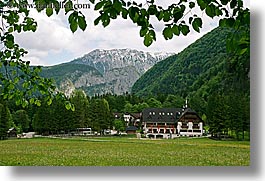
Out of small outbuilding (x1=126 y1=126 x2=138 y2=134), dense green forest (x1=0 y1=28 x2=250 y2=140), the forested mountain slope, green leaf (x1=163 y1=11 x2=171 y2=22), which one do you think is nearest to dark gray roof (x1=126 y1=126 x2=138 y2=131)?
small outbuilding (x1=126 y1=126 x2=138 y2=134)

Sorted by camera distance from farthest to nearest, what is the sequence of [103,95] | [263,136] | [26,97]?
[103,95] < [263,136] < [26,97]

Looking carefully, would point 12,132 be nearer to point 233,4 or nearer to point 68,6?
A: point 68,6

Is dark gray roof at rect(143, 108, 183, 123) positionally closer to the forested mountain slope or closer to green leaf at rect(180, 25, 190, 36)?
the forested mountain slope

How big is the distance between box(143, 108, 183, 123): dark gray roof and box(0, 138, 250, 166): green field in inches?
5.6

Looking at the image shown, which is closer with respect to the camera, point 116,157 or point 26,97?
point 26,97

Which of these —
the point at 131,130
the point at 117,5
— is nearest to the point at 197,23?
the point at 117,5

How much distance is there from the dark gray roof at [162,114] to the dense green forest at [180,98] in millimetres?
31

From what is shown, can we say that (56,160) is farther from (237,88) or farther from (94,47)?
(237,88)

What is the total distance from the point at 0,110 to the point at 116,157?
755 millimetres

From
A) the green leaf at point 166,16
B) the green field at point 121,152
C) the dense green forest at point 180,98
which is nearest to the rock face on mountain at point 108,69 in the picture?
the dense green forest at point 180,98

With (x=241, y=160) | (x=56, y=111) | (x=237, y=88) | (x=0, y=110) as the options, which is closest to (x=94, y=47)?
(x=56, y=111)

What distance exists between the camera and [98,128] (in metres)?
2.60

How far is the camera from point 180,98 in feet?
8.30

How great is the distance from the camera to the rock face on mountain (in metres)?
2.55
